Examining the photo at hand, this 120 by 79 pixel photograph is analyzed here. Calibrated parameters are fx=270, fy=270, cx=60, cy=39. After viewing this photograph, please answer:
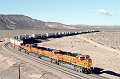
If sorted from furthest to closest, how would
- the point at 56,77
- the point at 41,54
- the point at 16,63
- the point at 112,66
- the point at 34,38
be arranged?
the point at 34,38
the point at 41,54
the point at 16,63
the point at 112,66
the point at 56,77

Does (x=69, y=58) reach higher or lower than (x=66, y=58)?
higher

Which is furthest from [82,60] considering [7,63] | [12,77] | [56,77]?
[7,63]

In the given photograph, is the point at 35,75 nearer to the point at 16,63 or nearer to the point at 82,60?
the point at 82,60

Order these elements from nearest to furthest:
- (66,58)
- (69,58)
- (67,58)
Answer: (69,58)
(67,58)
(66,58)

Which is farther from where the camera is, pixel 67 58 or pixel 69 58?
pixel 67 58

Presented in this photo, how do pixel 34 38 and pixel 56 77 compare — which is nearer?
pixel 56 77

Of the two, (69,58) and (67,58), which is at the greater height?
(69,58)

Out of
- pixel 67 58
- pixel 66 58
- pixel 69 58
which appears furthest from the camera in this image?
pixel 66 58

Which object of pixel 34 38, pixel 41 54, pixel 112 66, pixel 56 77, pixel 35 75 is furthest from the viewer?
pixel 34 38

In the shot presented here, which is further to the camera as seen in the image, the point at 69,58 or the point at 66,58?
the point at 66,58

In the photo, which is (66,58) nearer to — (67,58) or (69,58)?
(67,58)

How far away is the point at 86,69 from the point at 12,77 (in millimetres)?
12180

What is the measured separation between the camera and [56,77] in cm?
3812

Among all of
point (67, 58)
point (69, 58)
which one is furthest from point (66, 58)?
point (69, 58)
